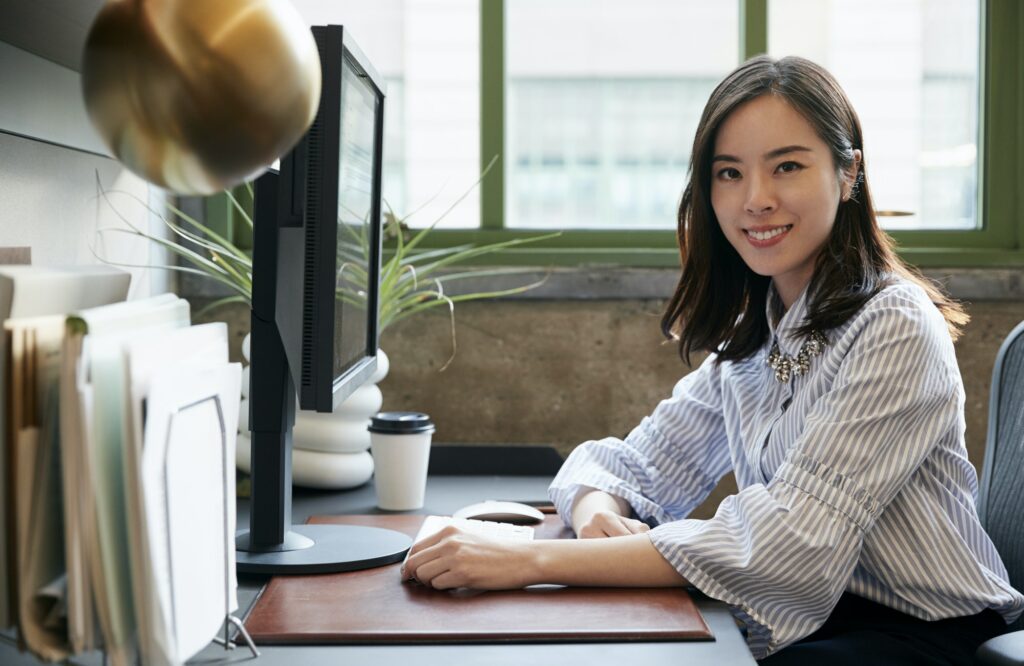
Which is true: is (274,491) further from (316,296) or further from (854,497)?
(854,497)

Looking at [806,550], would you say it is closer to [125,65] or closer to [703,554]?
[703,554]

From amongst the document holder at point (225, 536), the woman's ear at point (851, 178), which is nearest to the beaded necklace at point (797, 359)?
the woman's ear at point (851, 178)

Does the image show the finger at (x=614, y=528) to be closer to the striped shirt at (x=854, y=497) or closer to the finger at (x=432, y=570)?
the striped shirt at (x=854, y=497)

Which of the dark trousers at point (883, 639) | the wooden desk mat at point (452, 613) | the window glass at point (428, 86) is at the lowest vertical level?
the dark trousers at point (883, 639)

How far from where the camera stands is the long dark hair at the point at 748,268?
4.62 ft

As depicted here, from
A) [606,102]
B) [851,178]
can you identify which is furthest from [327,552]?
[606,102]

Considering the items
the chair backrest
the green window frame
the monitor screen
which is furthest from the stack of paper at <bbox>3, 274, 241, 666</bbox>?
the green window frame

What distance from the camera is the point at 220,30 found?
1.77ft

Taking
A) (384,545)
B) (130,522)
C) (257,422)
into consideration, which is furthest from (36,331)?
(384,545)

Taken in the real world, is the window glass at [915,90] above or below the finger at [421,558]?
above

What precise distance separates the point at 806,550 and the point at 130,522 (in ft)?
2.56

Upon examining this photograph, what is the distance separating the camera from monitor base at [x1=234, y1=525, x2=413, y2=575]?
3.74ft

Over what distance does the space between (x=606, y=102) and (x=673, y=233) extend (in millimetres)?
374

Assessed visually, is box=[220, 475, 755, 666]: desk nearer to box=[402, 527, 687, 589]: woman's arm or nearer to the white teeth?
box=[402, 527, 687, 589]: woman's arm
